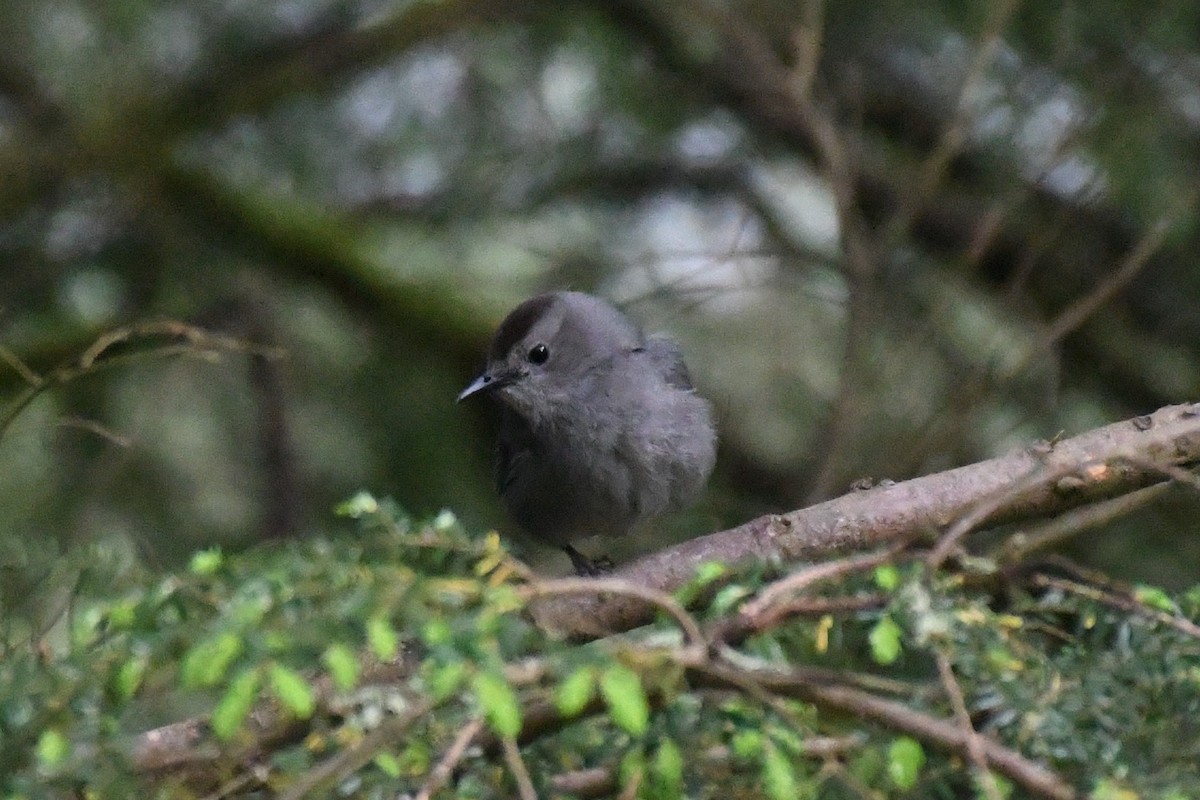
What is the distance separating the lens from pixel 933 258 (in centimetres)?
471

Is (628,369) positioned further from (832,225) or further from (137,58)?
(137,58)

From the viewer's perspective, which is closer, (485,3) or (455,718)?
(455,718)

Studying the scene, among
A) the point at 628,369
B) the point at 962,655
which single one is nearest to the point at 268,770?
the point at 962,655

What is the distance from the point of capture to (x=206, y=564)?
5.16ft

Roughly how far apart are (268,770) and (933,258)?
3604 millimetres

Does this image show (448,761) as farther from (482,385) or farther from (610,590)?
(482,385)

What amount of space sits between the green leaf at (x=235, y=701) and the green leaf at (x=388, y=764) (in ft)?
0.53

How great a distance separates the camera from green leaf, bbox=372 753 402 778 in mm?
1383

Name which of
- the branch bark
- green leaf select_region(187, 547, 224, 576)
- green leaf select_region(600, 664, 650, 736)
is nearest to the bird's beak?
the branch bark

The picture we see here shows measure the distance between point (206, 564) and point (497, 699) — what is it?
0.46 meters

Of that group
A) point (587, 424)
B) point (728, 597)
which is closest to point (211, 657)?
point (728, 597)

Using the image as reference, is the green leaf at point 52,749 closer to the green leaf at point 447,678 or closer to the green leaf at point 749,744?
the green leaf at point 447,678

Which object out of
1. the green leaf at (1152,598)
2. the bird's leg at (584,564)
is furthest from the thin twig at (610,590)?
the bird's leg at (584,564)

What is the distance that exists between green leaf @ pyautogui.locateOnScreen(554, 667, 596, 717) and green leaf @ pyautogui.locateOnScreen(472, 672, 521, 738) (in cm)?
5
